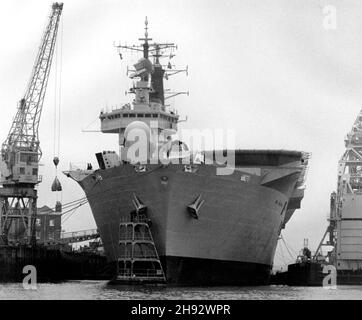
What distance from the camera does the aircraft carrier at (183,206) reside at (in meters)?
54.1

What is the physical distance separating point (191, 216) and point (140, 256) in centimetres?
340

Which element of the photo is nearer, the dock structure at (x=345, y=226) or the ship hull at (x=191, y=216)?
the ship hull at (x=191, y=216)

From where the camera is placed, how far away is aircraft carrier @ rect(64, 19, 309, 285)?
54.1 metres

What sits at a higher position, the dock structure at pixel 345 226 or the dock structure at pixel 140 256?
the dock structure at pixel 345 226

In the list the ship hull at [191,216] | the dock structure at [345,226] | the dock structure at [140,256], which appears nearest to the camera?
the dock structure at [140,256]

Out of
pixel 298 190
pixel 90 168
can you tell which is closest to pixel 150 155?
pixel 90 168

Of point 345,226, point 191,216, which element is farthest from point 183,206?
point 345,226

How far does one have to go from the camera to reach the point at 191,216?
5444cm

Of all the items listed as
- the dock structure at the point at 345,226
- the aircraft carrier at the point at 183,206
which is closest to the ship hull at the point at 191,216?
the aircraft carrier at the point at 183,206

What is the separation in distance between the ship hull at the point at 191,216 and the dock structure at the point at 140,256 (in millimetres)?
371

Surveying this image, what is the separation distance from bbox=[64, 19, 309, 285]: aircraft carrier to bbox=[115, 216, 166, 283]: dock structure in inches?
2.0

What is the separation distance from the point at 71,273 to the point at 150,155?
2528 cm

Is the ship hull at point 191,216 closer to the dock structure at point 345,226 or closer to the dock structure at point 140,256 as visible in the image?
the dock structure at point 140,256
